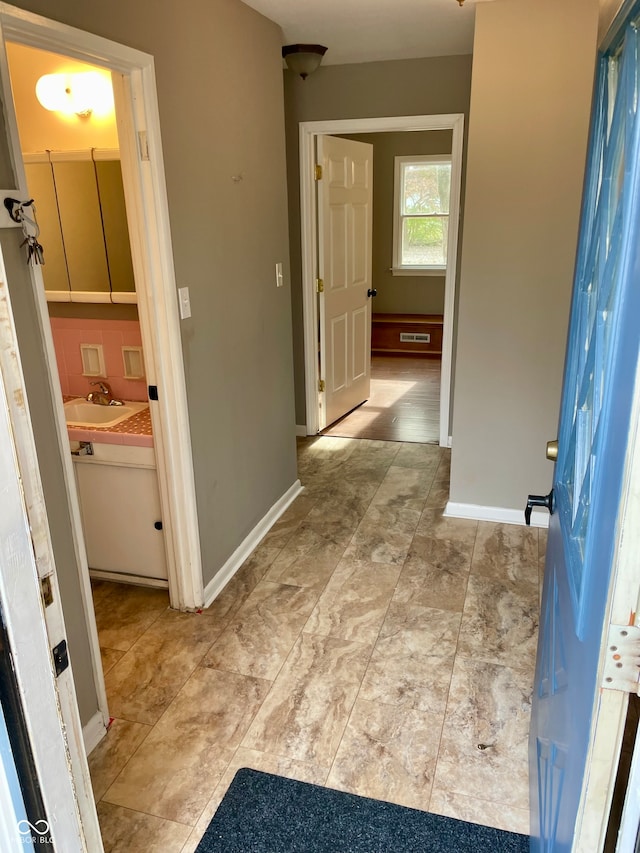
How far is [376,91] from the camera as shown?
3.96 metres

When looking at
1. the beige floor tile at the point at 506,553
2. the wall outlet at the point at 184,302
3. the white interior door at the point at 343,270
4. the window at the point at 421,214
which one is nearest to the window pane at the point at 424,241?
the window at the point at 421,214

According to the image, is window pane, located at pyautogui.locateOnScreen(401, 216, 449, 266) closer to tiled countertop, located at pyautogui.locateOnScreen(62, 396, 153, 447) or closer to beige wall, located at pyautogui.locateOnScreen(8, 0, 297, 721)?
beige wall, located at pyautogui.locateOnScreen(8, 0, 297, 721)

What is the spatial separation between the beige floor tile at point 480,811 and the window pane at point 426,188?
261 inches

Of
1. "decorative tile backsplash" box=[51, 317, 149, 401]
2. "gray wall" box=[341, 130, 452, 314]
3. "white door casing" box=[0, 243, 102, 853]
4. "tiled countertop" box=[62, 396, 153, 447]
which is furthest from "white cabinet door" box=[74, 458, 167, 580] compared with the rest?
"gray wall" box=[341, 130, 452, 314]

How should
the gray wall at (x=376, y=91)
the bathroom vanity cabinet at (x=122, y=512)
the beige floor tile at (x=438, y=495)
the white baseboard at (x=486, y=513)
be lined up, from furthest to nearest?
the gray wall at (x=376, y=91), the beige floor tile at (x=438, y=495), the white baseboard at (x=486, y=513), the bathroom vanity cabinet at (x=122, y=512)

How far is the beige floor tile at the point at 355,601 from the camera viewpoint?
260 cm

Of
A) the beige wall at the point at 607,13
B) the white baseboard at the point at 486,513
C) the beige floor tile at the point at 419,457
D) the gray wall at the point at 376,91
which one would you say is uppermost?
the gray wall at the point at 376,91

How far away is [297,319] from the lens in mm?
4578

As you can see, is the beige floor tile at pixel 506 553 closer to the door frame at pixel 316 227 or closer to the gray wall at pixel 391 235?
the door frame at pixel 316 227

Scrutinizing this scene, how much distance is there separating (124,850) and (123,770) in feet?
0.91

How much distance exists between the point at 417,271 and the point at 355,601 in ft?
18.5

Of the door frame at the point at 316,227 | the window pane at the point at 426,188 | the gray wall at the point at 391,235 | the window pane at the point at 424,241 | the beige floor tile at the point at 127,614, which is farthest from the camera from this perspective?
the window pane at the point at 424,241

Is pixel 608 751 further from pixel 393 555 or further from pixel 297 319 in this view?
pixel 297 319

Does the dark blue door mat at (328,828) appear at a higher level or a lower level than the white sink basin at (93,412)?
lower
